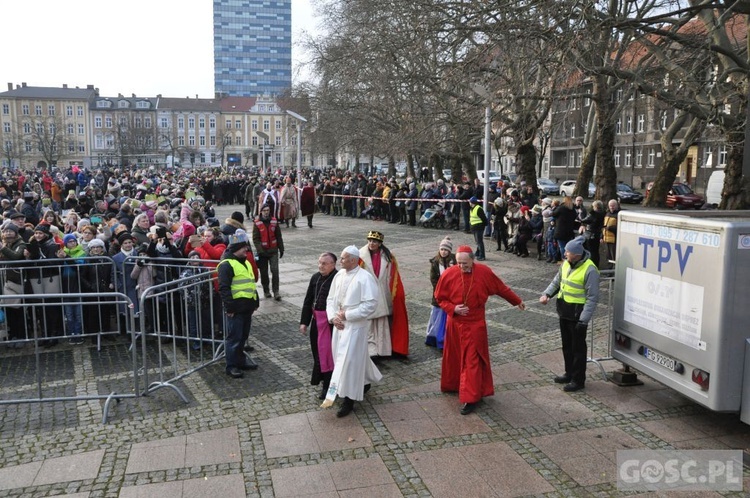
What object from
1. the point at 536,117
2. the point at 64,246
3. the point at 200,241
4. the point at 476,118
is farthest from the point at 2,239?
the point at 536,117

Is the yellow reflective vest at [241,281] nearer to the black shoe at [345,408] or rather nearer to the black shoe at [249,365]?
the black shoe at [249,365]

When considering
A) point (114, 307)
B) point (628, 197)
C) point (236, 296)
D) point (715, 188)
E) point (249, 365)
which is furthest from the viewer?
point (628, 197)

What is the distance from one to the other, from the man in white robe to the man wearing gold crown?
1555 mm

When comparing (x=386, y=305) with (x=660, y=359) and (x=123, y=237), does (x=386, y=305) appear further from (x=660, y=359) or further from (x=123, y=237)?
(x=123, y=237)

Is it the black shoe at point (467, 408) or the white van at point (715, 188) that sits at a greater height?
the white van at point (715, 188)

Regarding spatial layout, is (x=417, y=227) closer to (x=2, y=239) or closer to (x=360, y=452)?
(x=2, y=239)

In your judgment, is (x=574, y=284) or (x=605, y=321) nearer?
(x=574, y=284)

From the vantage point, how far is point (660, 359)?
21.2 feet

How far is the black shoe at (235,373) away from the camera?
303 inches

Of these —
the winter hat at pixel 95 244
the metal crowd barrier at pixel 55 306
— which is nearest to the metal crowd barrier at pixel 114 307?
the metal crowd barrier at pixel 55 306

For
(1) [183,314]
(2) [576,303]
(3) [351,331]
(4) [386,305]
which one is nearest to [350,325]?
(3) [351,331]

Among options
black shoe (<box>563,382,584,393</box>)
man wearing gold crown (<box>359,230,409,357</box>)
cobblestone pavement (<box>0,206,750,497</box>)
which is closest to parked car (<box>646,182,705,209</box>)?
cobblestone pavement (<box>0,206,750,497</box>)

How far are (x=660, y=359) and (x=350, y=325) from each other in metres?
3.12

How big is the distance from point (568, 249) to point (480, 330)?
4.82ft
